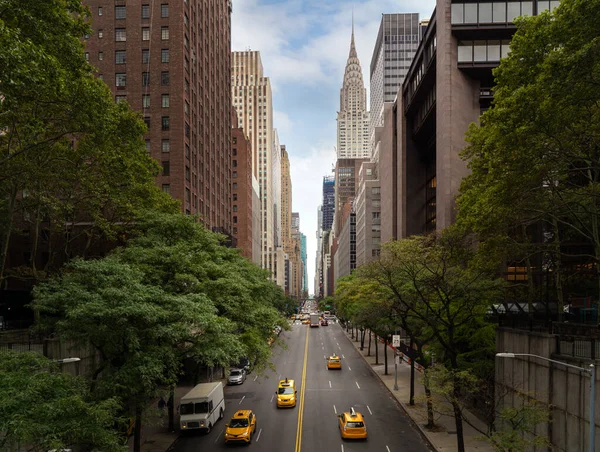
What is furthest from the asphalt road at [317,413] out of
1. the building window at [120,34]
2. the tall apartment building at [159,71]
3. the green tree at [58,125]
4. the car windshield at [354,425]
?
the building window at [120,34]

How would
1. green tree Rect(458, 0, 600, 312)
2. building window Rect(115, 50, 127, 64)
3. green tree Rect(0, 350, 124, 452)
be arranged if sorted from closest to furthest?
green tree Rect(0, 350, 124, 452) → green tree Rect(458, 0, 600, 312) → building window Rect(115, 50, 127, 64)

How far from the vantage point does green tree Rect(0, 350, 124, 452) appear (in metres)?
11.0

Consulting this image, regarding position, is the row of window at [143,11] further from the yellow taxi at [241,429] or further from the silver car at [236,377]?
the yellow taxi at [241,429]

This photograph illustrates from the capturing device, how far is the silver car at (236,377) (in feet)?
134

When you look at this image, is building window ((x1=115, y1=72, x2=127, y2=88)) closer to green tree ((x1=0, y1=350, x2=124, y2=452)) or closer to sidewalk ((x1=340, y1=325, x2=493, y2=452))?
sidewalk ((x1=340, y1=325, x2=493, y2=452))

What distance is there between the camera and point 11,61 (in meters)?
12.5

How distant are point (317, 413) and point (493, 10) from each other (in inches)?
1603

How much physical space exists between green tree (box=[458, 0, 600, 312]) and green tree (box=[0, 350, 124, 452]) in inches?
700

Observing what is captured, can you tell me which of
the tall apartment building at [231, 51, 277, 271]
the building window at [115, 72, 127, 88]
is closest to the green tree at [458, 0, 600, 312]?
the building window at [115, 72, 127, 88]

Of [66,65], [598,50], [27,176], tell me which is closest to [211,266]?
[27,176]

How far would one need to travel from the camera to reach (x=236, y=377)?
134 ft

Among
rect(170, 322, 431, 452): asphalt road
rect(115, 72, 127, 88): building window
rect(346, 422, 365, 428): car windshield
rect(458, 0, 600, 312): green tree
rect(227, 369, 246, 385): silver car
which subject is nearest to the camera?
rect(458, 0, 600, 312): green tree

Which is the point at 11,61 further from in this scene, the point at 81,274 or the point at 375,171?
the point at 375,171

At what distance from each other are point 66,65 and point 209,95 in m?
53.8
